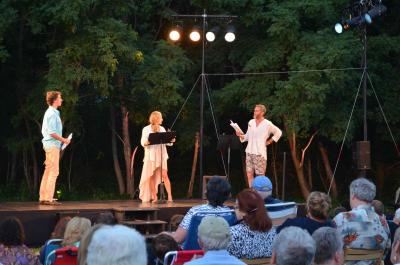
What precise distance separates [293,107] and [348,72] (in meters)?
1.42

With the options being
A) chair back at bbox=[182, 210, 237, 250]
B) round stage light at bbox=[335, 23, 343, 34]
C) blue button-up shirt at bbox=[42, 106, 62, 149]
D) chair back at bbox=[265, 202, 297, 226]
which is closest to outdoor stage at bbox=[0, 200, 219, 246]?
blue button-up shirt at bbox=[42, 106, 62, 149]

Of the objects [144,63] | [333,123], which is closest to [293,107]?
[333,123]

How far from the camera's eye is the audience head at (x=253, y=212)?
17.6 ft

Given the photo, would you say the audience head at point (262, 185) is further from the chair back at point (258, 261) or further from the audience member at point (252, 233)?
the chair back at point (258, 261)

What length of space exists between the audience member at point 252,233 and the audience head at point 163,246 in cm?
50

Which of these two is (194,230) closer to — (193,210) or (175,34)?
(193,210)

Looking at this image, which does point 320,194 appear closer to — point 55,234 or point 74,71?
point 55,234

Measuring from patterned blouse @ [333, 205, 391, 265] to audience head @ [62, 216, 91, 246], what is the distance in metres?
1.89

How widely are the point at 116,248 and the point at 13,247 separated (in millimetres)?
2828

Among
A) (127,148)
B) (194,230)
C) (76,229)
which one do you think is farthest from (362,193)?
(127,148)

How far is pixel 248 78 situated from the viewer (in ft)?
55.0

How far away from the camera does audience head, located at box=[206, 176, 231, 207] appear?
6.20 metres

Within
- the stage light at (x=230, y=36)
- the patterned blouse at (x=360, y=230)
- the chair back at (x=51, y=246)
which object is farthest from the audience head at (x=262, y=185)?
the stage light at (x=230, y=36)

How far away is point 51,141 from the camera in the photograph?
11.7 meters
